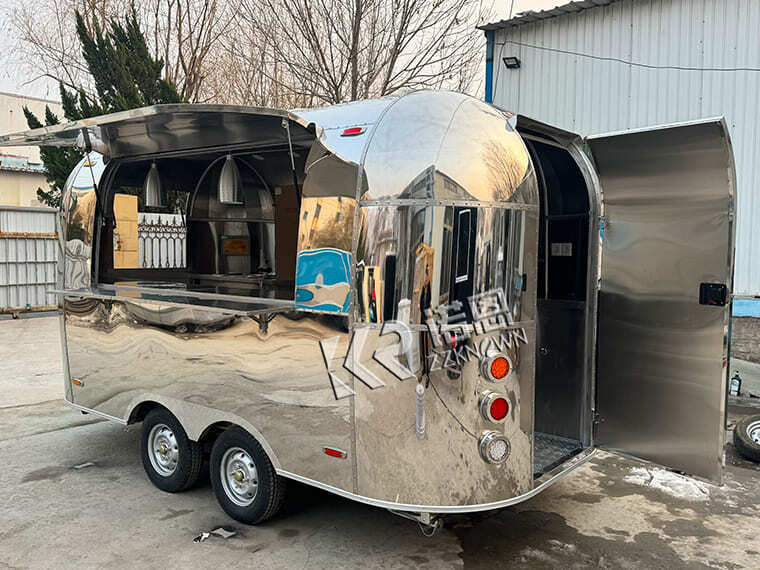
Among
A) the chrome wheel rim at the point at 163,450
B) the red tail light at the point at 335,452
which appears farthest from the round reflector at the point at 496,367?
the chrome wheel rim at the point at 163,450

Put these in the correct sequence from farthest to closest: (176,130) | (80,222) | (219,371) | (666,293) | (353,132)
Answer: (80,222)
(176,130)
(666,293)
(219,371)
(353,132)

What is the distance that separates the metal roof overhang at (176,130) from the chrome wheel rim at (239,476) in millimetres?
2046

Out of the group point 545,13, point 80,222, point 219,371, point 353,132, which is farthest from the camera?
point 545,13

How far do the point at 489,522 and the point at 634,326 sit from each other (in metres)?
1.65

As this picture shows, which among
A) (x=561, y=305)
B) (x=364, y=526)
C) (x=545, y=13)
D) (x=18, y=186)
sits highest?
(x=545, y=13)

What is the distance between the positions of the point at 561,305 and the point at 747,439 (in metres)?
2.37

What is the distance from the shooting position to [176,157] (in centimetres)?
553

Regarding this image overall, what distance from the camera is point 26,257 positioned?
1355 centimetres

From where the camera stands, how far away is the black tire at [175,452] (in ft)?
15.0

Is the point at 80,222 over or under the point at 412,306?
over

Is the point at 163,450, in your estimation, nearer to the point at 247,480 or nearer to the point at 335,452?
the point at 247,480

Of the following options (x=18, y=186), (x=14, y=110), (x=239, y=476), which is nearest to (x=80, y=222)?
(x=239, y=476)

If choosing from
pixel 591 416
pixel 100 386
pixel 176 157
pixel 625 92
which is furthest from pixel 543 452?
pixel 625 92

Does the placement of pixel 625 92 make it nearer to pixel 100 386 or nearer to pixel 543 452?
pixel 543 452
